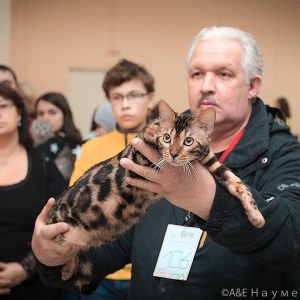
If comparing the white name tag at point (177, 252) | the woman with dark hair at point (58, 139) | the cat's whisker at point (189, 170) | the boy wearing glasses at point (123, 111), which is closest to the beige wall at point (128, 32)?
the woman with dark hair at point (58, 139)

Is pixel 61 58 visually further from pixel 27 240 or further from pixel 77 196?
pixel 77 196

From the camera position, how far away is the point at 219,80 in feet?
6.52

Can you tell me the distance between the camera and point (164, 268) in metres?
1.84

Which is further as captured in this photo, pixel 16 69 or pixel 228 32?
pixel 16 69

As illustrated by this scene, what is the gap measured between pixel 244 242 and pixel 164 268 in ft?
1.55

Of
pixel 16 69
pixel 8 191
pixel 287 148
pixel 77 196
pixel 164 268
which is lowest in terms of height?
pixel 16 69

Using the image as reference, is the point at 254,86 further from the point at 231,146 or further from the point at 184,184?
the point at 184,184

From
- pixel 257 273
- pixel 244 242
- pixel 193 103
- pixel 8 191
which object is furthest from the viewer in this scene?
pixel 8 191

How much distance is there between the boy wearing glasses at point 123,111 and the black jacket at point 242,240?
0.72 meters

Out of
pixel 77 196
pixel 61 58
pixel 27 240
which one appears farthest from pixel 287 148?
pixel 61 58

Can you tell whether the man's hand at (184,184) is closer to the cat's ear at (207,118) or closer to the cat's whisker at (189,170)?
the cat's whisker at (189,170)

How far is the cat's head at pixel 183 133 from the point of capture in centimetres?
148

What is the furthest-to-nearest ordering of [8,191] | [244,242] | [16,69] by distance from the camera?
[16,69] < [8,191] < [244,242]

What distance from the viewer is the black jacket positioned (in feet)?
4.75
